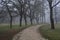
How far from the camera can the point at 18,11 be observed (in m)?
40.1

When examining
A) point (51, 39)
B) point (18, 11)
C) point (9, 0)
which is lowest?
point (51, 39)

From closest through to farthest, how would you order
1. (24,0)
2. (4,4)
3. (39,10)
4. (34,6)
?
(4,4)
(24,0)
(34,6)
(39,10)

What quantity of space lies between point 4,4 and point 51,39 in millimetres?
19615

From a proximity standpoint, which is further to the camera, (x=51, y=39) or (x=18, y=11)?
(x=18, y=11)

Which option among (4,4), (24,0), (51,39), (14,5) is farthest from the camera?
(24,0)

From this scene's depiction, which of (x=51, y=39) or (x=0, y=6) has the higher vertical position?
(x=0, y=6)

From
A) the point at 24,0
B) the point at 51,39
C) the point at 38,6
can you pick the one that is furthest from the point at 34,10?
the point at 51,39

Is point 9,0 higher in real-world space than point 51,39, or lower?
higher

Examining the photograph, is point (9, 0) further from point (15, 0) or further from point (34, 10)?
point (34, 10)

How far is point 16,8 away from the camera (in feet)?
128

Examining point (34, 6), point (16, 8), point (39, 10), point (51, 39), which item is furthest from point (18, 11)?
point (51, 39)

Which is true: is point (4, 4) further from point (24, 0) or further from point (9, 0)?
point (24, 0)

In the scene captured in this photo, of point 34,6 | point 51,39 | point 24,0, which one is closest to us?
point 51,39

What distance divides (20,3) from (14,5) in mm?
1862
